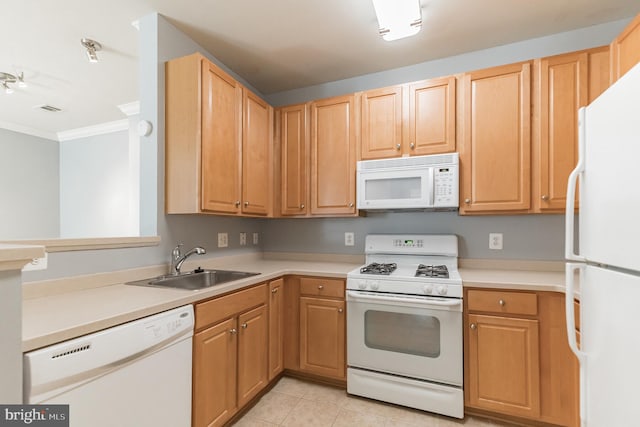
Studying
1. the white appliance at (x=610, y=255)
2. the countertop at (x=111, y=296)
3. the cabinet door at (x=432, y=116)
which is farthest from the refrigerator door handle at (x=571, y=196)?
the cabinet door at (x=432, y=116)

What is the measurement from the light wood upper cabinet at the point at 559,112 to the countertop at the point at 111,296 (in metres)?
0.57

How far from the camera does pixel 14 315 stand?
2.39ft

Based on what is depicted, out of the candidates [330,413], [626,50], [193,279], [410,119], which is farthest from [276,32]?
[330,413]

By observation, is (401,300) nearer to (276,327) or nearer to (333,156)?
(276,327)

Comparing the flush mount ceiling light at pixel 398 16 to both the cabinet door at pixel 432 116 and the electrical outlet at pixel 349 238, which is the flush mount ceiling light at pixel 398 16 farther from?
the electrical outlet at pixel 349 238

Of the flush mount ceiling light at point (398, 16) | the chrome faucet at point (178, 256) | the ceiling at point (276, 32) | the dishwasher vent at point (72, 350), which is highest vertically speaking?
the ceiling at point (276, 32)

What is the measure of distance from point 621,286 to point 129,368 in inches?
66.9

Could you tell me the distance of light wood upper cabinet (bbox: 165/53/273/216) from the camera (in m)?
1.92

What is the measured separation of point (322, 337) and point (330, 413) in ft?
1.56

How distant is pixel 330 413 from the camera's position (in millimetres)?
1947

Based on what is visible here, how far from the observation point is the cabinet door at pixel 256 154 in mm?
2357

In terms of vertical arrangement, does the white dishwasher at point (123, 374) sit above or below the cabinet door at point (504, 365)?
above

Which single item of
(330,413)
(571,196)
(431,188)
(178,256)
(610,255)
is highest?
(431,188)

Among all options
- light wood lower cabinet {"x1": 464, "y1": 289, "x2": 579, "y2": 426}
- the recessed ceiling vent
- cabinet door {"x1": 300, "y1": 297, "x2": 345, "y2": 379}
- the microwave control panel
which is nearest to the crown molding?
the recessed ceiling vent
